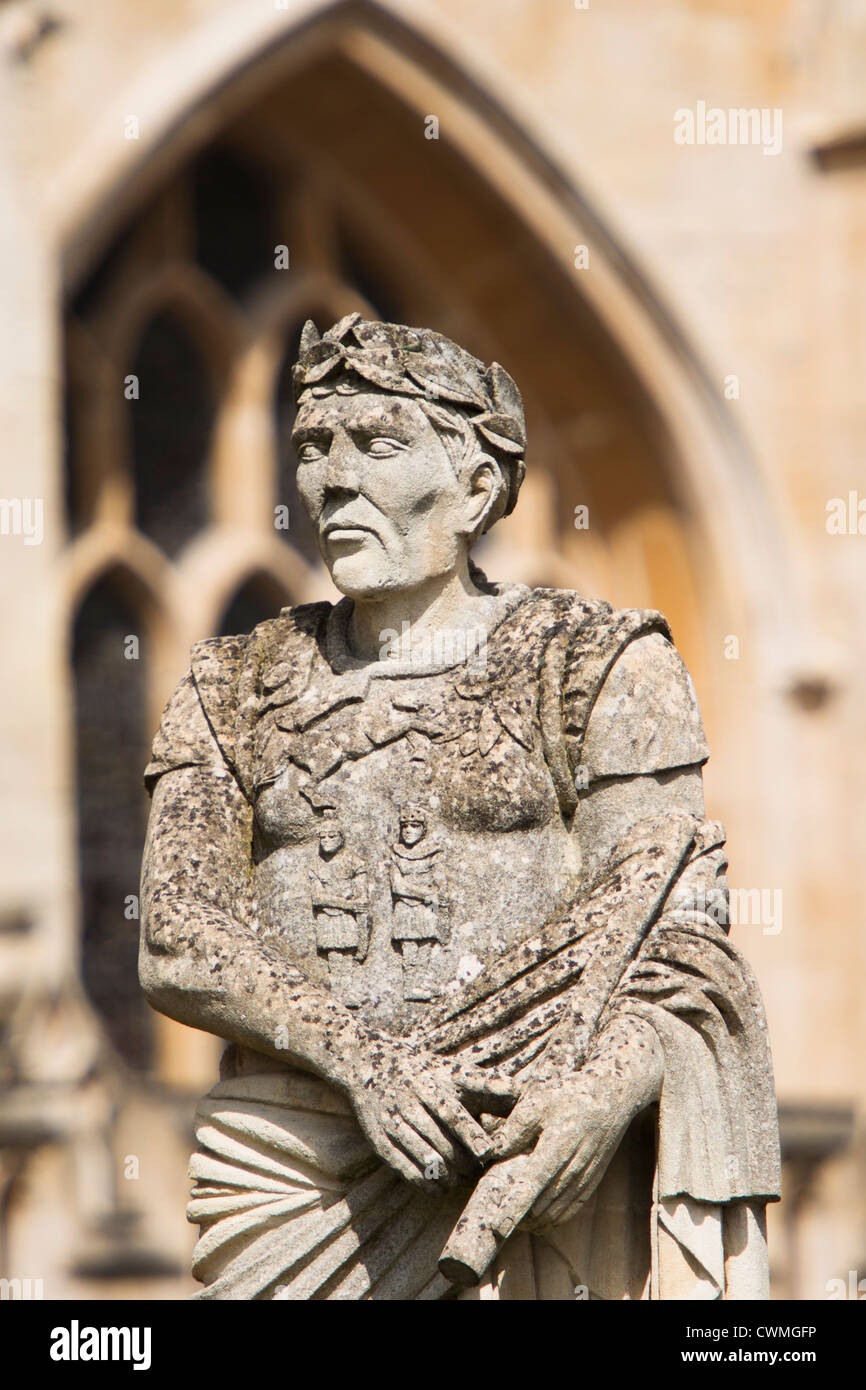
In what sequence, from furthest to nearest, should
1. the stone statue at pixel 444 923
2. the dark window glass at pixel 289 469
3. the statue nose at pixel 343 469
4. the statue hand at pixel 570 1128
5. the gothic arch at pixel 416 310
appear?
1. the dark window glass at pixel 289 469
2. the gothic arch at pixel 416 310
3. the statue nose at pixel 343 469
4. the stone statue at pixel 444 923
5. the statue hand at pixel 570 1128

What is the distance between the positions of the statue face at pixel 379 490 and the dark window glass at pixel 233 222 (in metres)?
6.76

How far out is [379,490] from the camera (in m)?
3.95

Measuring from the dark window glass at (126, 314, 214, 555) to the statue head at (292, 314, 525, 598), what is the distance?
6444 mm

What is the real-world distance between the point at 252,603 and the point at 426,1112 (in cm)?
701

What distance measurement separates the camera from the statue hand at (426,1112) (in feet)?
11.8

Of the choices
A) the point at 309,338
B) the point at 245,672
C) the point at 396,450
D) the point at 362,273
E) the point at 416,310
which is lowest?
the point at 245,672

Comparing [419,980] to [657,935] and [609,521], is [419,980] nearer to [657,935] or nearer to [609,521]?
[657,935]

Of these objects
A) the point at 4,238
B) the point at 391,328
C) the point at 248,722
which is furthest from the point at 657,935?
the point at 4,238

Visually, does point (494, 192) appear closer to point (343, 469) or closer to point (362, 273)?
point (362, 273)

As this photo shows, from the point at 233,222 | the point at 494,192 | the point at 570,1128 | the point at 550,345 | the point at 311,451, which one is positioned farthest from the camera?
the point at 550,345

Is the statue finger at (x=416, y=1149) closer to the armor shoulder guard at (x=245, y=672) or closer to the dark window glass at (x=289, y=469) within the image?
the armor shoulder guard at (x=245, y=672)

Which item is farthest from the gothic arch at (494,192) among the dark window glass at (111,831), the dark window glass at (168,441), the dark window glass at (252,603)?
the dark window glass at (111,831)

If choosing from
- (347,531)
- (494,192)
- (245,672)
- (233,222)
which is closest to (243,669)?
(245,672)
